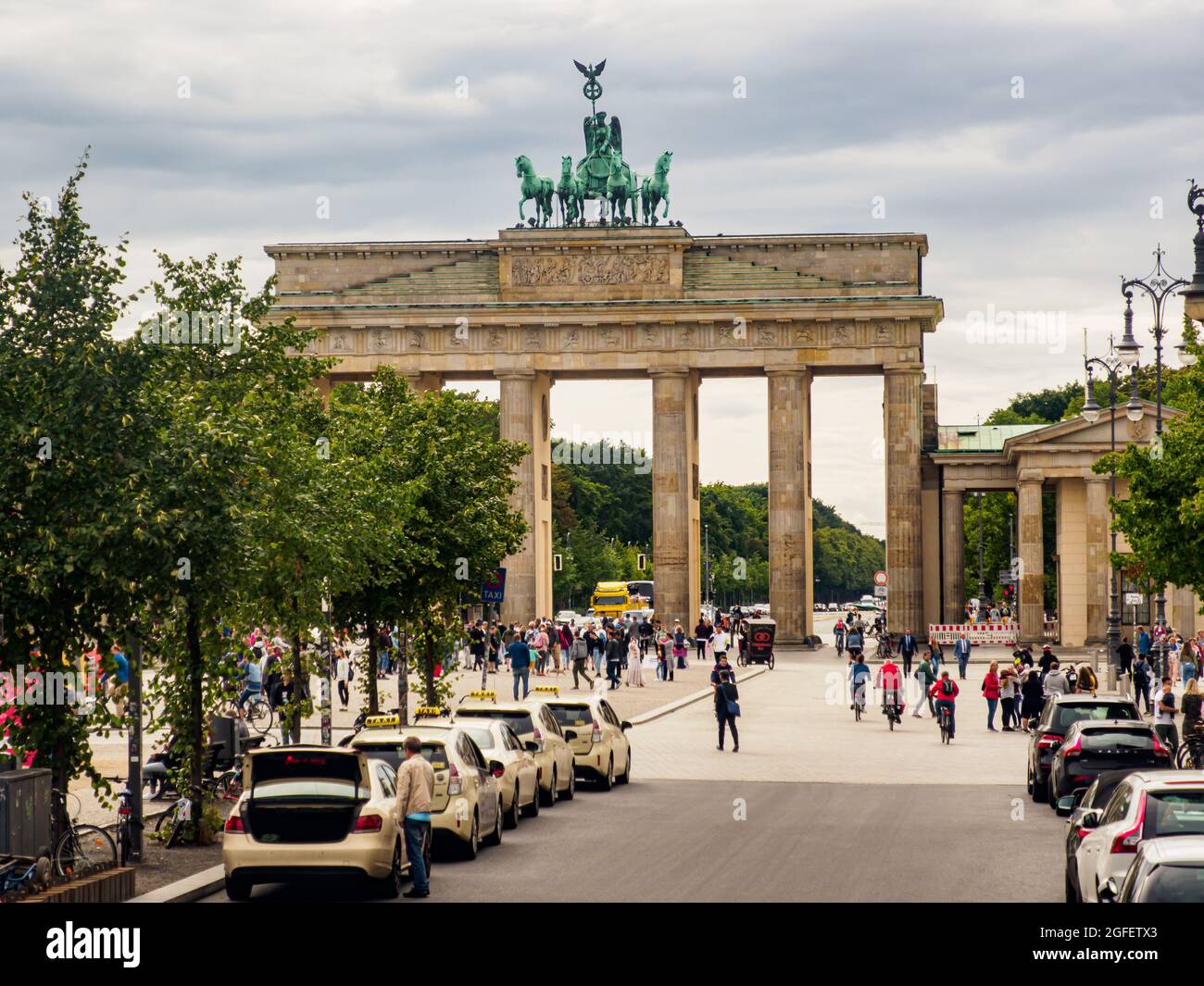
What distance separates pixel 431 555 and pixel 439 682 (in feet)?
8.84

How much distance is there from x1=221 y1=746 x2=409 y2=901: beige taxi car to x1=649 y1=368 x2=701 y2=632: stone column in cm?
6298

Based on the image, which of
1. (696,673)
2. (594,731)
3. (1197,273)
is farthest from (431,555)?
(696,673)

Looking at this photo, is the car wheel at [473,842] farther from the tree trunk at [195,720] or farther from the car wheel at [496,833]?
the tree trunk at [195,720]

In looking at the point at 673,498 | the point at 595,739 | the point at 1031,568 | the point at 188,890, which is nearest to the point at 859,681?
the point at 595,739

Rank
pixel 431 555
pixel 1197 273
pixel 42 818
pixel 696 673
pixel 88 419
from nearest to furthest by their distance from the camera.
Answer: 1. pixel 42 818
2. pixel 88 419
3. pixel 1197 273
4. pixel 431 555
5. pixel 696 673

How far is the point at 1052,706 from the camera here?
29.7m

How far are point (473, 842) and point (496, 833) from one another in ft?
4.32

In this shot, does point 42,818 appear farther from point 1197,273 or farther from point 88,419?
point 1197,273

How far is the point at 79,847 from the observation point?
64.7ft

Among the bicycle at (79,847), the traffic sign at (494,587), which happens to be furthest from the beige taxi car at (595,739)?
the bicycle at (79,847)

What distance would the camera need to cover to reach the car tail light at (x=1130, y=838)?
15.3m

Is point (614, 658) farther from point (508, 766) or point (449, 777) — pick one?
point (449, 777)

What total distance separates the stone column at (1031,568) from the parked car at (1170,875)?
6677cm

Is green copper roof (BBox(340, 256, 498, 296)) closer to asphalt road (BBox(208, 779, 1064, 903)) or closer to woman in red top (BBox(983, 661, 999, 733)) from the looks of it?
woman in red top (BBox(983, 661, 999, 733))
